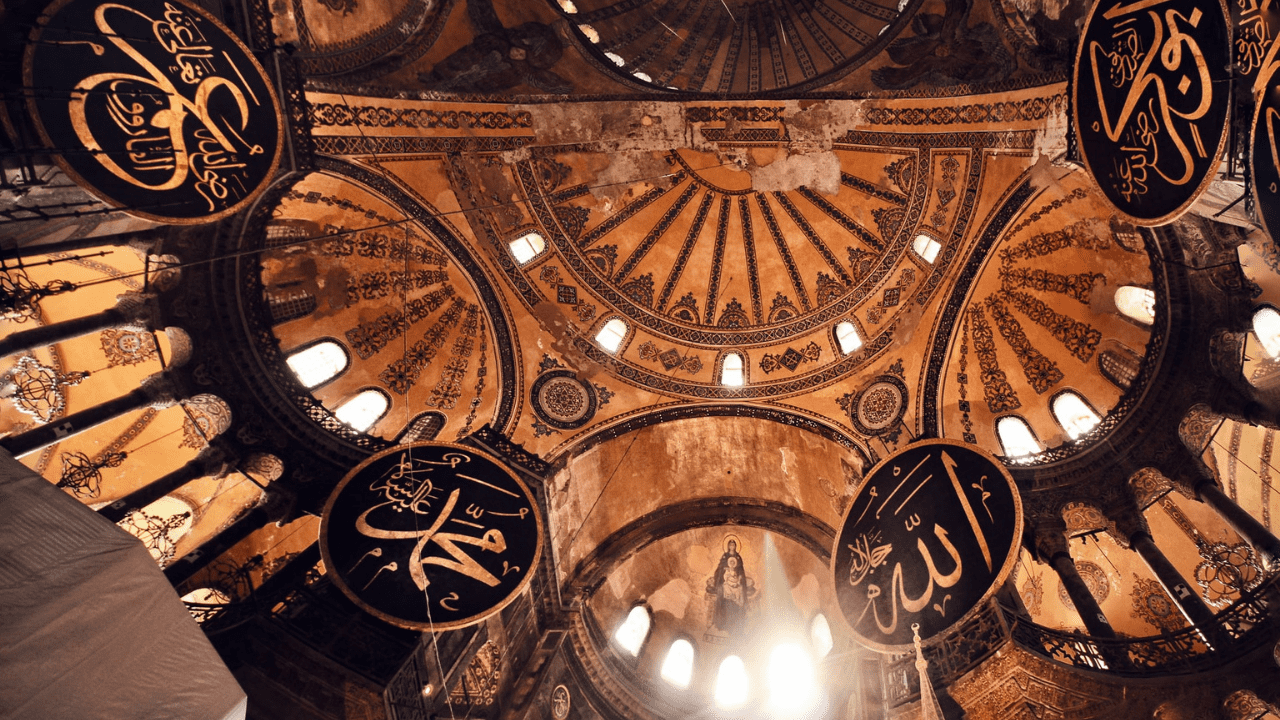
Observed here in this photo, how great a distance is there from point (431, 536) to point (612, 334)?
4413 millimetres

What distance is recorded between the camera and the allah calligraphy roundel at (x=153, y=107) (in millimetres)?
5059

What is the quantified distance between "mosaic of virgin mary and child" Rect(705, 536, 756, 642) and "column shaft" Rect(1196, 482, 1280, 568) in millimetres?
6126

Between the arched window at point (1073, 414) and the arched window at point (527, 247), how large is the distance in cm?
754

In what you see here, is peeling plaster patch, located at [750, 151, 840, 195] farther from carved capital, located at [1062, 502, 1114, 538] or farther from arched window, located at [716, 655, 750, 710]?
arched window, located at [716, 655, 750, 710]

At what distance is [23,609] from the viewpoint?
3111 millimetres

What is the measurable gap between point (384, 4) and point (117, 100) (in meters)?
2.90

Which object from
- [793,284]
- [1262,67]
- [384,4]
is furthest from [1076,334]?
[384,4]

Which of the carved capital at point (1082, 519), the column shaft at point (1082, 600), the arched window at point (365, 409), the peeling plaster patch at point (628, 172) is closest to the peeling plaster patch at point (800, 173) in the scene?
the peeling plaster patch at point (628, 172)

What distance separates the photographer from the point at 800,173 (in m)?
9.66

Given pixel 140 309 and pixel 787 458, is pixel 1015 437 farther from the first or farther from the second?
pixel 140 309

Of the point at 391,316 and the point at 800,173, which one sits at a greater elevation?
the point at 800,173

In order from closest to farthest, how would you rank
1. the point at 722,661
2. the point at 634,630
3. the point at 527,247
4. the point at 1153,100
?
the point at 1153,100 → the point at 527,247 → the point at 722,661 → the point at 634,630

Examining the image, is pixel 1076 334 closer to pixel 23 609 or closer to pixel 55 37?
pixel 23 609

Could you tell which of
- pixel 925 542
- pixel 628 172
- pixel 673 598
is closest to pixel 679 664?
pixel 673 598
